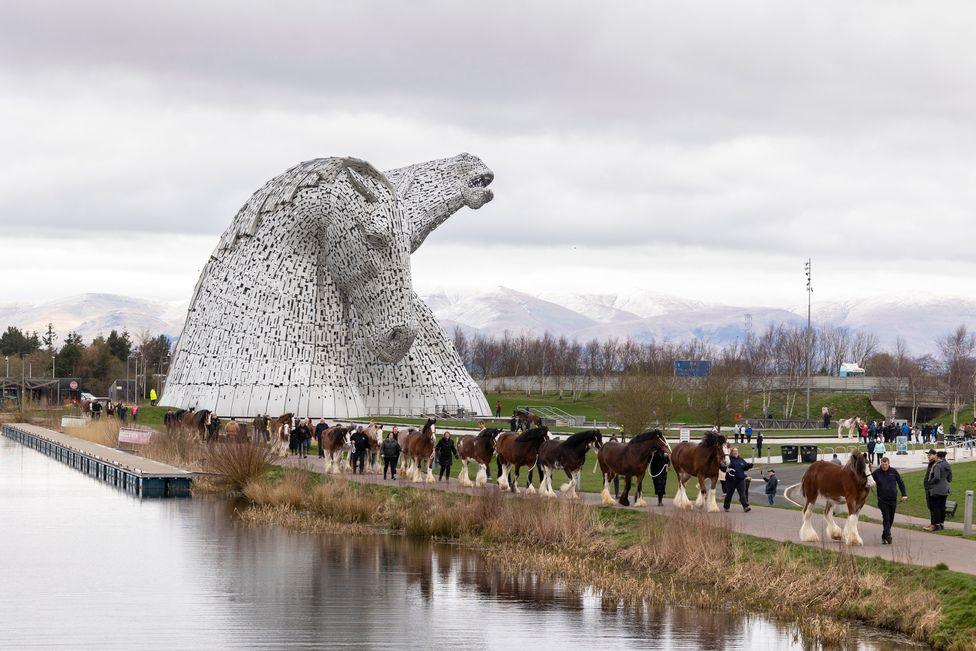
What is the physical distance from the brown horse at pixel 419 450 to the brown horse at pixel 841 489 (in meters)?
13.7

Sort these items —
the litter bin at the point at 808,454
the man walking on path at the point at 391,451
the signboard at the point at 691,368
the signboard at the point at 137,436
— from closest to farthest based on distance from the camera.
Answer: the man walking on path at the point at 391,451 → the litter bin at the point at 808,454 → the signboard at the point at 137,436 → the signboard at the point at 691,368

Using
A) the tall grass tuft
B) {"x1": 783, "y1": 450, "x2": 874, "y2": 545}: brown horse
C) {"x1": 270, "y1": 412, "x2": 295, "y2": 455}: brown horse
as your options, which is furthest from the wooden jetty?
{"x1": 783, "y1": 450, "x2": 874, "y2": 545}: brown horse

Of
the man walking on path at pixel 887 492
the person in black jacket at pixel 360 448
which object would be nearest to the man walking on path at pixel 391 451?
the person in black jacket at pixel 360 448

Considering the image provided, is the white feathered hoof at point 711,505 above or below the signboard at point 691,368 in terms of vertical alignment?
below

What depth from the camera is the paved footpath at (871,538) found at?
62.7ft

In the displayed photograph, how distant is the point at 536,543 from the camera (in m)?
25.0

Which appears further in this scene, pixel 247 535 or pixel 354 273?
pixel 354 273

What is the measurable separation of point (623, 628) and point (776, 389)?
95280 mm

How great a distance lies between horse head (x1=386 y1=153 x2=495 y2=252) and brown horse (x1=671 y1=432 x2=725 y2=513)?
4510 centimetres

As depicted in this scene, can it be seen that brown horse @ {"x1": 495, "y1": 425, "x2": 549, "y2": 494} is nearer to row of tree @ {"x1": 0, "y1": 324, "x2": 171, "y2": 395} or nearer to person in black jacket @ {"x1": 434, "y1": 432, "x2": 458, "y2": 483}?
person in black jacket @ {"x1": 434, "y1": 432, "x2": 458, "y2": 483}

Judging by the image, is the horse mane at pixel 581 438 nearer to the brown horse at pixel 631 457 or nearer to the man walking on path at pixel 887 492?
the brown horse at pixel 631 457

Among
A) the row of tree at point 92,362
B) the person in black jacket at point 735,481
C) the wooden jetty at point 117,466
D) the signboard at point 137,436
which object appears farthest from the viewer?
the row of tree at point 92,362

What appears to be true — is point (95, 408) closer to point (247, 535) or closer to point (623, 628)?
point (247, 535)

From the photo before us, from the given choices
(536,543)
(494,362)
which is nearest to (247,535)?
(536,543)
